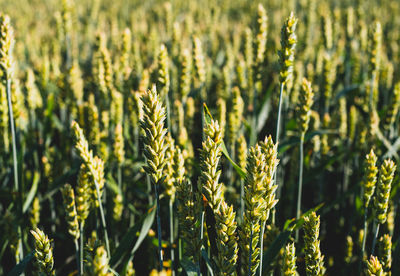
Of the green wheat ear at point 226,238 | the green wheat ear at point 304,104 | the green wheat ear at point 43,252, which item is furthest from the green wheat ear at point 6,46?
the green wheat ear at point 304,104

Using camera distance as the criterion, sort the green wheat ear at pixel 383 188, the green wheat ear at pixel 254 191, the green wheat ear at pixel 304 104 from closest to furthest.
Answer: the green wheat ear at pixel 254 191, the green wheat ear at pixel 383 188, the green wheat ear at pixel 304 104

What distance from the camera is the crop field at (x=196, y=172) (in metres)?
1.41

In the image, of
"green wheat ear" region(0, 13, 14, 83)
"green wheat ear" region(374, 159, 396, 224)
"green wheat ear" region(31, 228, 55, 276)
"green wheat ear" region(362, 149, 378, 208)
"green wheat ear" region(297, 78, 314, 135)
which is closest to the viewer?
"green wheat ear" region(31, 228, 55, 276)

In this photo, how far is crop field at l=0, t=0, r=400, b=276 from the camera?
55.6 inches

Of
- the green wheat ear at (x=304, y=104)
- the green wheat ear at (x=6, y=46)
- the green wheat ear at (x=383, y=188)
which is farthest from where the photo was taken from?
the green wheat ear at (x=304, y=104)

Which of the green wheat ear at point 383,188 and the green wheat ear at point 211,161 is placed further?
the green wheat ear at point 383,188

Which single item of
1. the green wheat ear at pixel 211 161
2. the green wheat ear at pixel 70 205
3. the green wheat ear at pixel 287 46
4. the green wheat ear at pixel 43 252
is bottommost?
the green wheat ear at pixel 43 252

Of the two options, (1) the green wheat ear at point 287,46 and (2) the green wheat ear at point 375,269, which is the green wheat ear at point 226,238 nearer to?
(2) the green wheat ear at point 375,269

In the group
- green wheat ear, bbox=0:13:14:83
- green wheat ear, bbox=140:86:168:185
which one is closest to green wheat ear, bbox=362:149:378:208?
green wheat ear, bbox=140:86:168:185

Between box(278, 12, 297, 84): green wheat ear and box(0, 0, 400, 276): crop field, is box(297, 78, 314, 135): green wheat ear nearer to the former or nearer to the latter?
box(0, 0, 400, 276): crop field

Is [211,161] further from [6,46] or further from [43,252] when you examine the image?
[6,46]

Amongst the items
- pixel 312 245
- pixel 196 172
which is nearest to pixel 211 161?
pixel 312 245

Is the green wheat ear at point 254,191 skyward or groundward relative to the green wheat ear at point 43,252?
skyward

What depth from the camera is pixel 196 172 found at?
2568 millimetres
